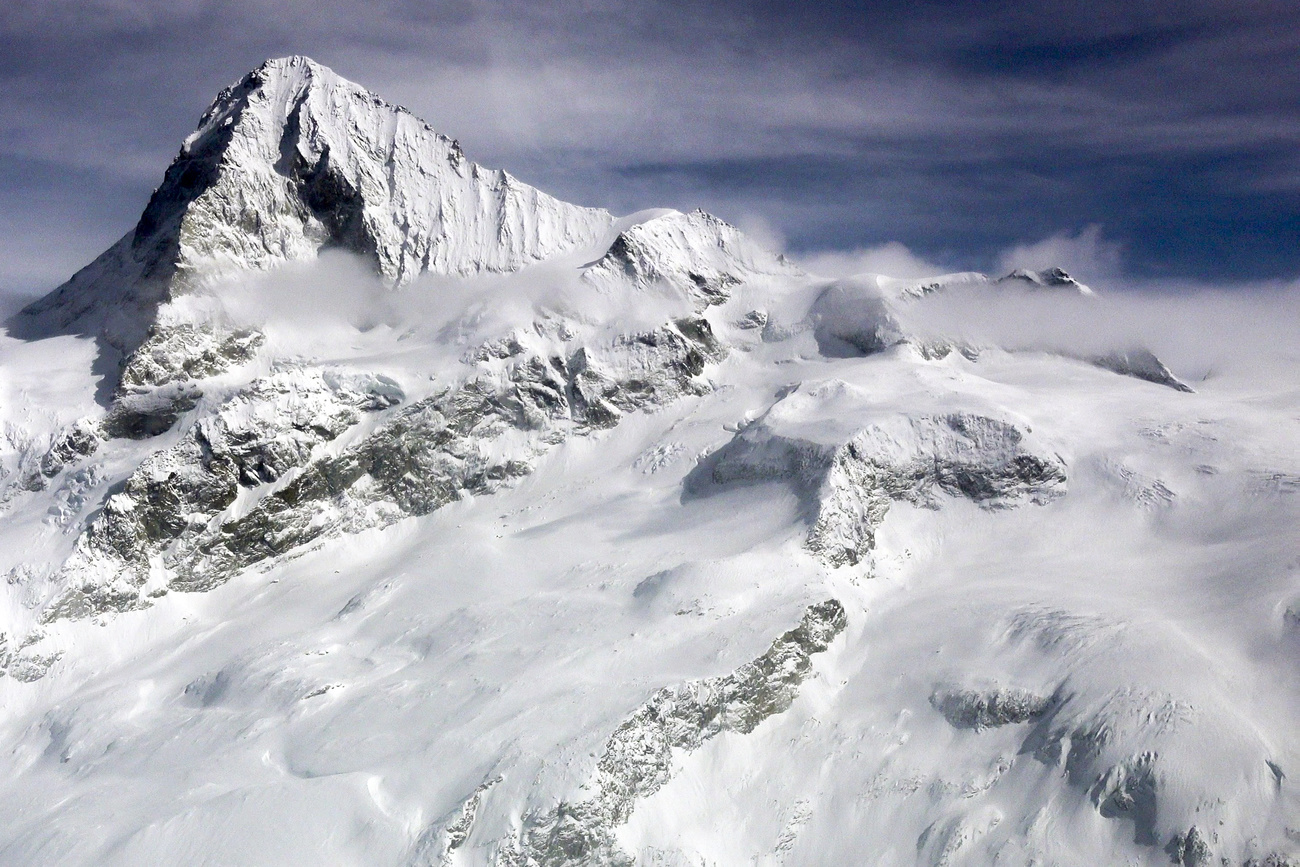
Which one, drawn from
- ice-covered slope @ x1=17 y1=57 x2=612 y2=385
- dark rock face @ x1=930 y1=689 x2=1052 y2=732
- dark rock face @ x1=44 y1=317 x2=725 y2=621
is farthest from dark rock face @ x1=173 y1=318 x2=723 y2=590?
dark rock face @ x1=930 y1=689 x2=1052 y2=732

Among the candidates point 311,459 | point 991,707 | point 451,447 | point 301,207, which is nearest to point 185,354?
point 311,459

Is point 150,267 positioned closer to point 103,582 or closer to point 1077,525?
point 103,582

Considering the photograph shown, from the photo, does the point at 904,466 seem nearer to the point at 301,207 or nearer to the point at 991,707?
the point at 991,707

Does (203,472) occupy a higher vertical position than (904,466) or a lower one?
higher

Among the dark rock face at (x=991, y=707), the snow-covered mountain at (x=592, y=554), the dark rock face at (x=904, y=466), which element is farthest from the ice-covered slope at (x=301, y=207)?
the dark rock face at (x=991, y=707)

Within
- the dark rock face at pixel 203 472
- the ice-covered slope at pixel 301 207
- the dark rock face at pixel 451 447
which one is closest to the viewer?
the dark rock face at pixel 203 472

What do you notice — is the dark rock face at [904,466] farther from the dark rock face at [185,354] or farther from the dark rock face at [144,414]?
the dark rock face at [185,354]

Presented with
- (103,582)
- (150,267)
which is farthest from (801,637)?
(150,267)
